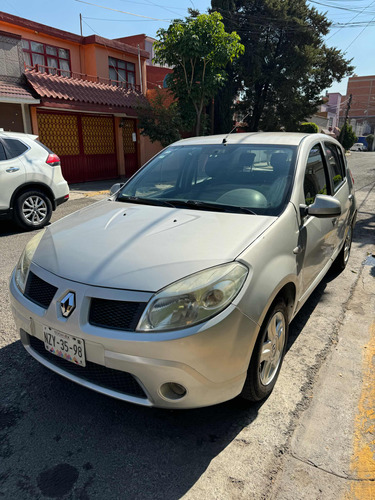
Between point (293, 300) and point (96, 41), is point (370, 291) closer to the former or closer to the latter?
point (293, 300)

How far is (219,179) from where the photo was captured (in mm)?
3199

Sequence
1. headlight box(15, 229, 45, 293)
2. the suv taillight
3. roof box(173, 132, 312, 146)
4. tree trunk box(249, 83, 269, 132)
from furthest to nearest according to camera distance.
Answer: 1. tree trunk box(249, 83, 269, 132)
2. the suv taillight
3. roof box(173, 132, 312, 146)
4. headlight box(15, 229, 45, 293)

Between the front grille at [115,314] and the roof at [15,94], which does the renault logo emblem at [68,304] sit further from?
the roof at [15,94]

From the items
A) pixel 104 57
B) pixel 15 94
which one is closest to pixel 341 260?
pixel 15 94

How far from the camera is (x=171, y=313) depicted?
1909 mm

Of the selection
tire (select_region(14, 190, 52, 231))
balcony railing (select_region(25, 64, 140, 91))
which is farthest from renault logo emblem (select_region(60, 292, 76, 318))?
balcony railing (select_region(25, 64, 140, 91))

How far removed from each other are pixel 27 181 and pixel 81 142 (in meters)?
8.56

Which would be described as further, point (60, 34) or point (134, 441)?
point (60, 34)

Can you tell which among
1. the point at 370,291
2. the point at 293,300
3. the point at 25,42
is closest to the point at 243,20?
the point at 25,42

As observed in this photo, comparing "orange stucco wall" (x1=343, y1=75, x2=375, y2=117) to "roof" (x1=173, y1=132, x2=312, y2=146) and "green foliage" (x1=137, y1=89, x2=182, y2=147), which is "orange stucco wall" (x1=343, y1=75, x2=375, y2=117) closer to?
"green foliage" (x1=137, y1=89, x2=182, y2=147)

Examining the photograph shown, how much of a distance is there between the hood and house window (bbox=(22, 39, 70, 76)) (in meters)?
14.7

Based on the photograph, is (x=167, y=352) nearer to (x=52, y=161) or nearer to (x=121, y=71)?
(x=52, y=161)

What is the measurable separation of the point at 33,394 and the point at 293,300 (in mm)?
1880

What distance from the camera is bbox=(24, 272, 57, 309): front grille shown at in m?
2.20
